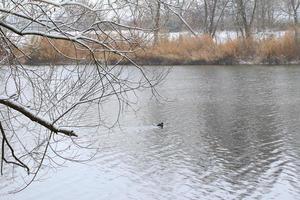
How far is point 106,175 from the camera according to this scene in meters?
12.8

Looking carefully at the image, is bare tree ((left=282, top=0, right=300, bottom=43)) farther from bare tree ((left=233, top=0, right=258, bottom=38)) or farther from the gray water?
the gray water

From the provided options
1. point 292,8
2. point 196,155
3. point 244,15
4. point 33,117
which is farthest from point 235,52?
point 33,117

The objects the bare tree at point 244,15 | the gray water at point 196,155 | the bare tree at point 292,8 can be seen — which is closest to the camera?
the gray water at point 196,155

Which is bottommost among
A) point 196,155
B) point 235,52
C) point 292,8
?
point 196,155

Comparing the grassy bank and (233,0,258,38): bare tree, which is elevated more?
(233,0,258,38): bare tree

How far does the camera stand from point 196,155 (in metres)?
14.5

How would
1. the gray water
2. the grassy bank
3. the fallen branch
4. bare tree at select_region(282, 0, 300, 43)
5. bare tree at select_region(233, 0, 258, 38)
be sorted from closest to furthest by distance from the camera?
the fallen branch < the gray water < the grassy bank < bare tree at select_region(233, 0, 258, 38) < bare tree at select_region(282, 0, 300, 43)

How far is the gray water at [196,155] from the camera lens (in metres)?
11.5

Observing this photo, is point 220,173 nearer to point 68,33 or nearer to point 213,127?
point 213,127

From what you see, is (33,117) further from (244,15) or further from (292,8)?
(292,8)

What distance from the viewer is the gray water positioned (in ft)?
37.8

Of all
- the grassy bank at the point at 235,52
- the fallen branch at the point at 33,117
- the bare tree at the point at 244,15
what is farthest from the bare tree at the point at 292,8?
the fallen branch at the point at 33,117

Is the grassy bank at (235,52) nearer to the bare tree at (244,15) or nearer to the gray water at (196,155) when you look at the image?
the bare tree at (244,15)

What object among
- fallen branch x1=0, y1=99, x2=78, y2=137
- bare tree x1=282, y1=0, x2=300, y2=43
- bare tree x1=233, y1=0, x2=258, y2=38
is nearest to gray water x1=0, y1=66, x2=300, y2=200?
fallen branch x1=0, y1=99, x2=78, y2=137
